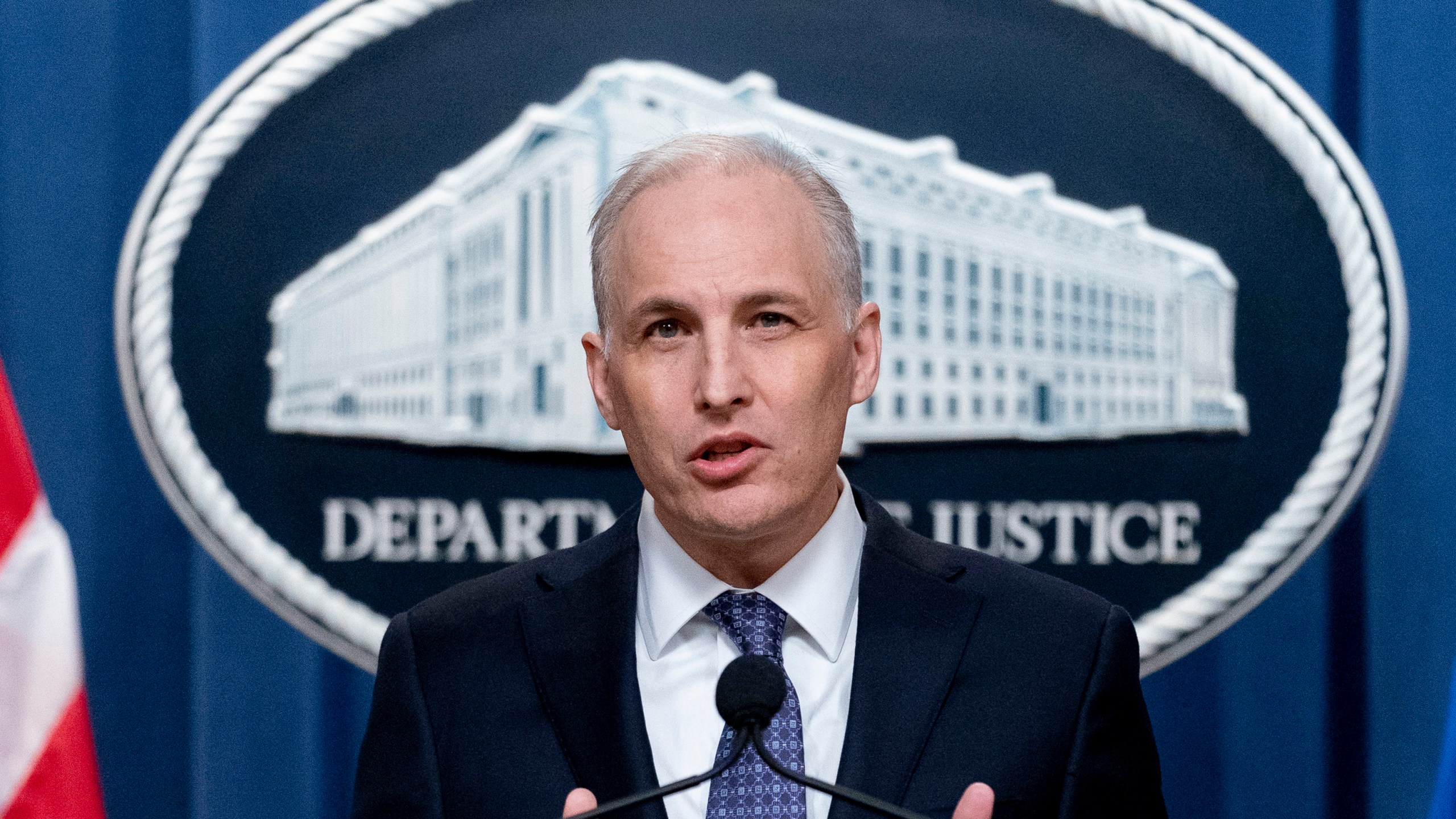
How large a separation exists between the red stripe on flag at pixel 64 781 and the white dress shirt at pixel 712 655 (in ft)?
2.92

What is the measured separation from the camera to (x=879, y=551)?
1.20 m

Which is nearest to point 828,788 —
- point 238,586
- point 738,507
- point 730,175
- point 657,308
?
point 738,507

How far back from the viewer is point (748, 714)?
76 centimetres

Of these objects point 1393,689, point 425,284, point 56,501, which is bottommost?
point 1393,689

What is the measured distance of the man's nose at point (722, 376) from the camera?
3.23 ft

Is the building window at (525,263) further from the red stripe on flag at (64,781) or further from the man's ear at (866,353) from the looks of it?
the red stripe on flag at (64,781)

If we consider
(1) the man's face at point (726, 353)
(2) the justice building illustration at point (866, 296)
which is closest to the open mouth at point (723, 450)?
(1) the man's face at point (726, 353)

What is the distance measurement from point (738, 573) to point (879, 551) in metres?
0.17

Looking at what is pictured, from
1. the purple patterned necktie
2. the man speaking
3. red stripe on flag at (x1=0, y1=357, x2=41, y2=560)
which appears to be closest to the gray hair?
the man speaking

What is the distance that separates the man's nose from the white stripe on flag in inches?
42.2

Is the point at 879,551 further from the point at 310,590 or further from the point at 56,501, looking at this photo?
the point at 56,501

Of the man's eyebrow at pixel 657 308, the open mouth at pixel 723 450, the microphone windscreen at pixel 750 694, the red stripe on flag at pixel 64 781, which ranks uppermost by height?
the man's eyebrow at pixel 657 308

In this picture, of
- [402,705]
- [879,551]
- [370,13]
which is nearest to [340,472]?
[402,705]

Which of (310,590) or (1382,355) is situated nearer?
(1382,355)
